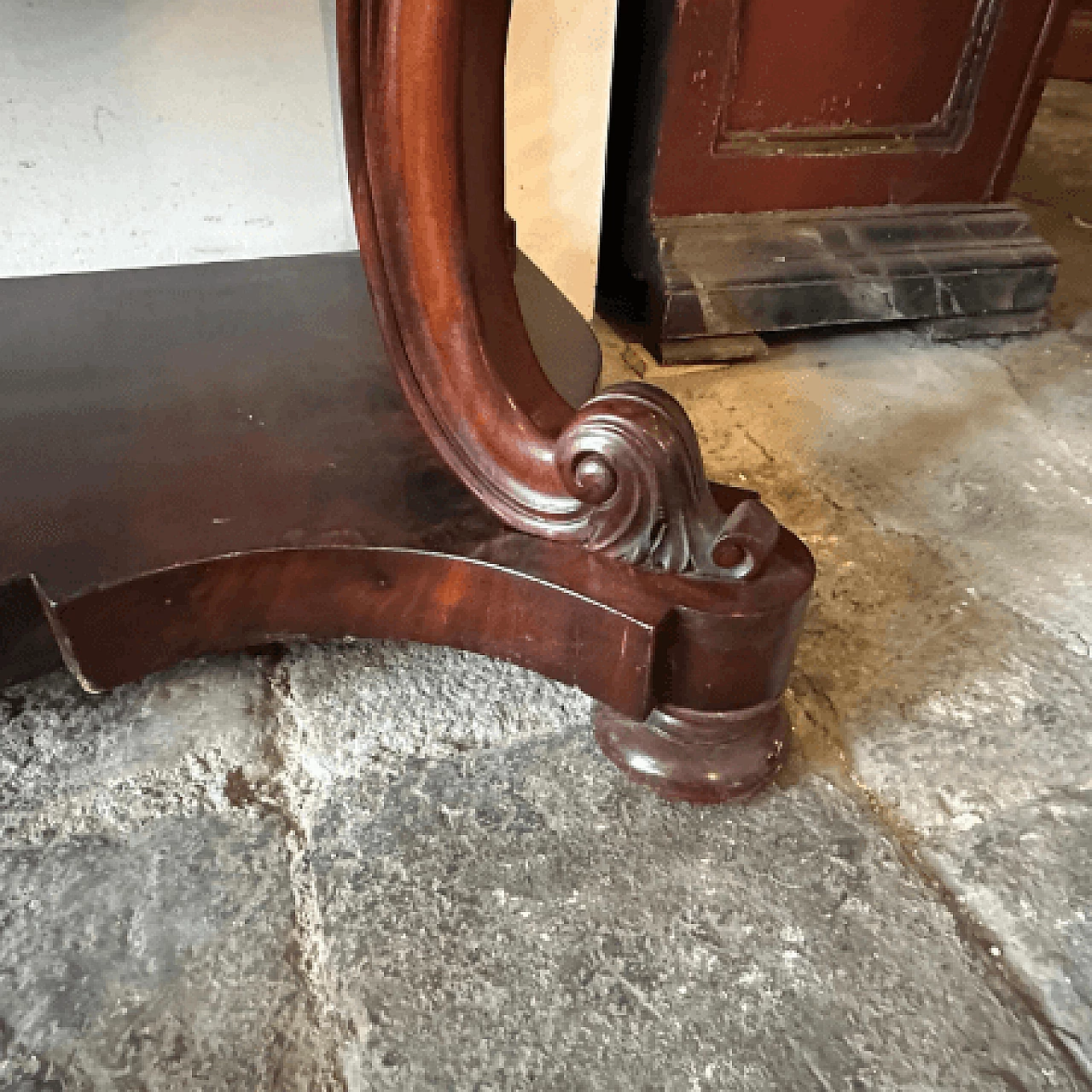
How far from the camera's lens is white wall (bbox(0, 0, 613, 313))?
1048mm

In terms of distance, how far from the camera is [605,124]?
50.9 inches

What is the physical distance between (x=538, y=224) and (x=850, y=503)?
56cm

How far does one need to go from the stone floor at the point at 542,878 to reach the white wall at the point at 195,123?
22.9 inches

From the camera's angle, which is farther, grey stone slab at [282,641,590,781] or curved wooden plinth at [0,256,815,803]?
grey stone slab at [282,641,590,781]

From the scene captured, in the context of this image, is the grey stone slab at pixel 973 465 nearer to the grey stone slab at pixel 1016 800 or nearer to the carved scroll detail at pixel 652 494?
A: the grey stone slab at pixel 1016 800

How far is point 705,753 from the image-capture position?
29.1 inches

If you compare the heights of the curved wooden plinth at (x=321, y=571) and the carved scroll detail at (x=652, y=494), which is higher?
the carved scroll detail at (x=652, y=494)

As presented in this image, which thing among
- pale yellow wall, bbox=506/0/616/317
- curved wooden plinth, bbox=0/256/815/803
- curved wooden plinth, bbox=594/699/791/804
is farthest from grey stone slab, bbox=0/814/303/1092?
pale yellow wall, bbox=506/0/616/317

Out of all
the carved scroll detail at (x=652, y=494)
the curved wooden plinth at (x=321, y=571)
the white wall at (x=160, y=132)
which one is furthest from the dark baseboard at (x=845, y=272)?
the carved scroll detail at (x=652, y=494)

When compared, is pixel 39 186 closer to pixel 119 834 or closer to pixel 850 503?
pixel 119 834

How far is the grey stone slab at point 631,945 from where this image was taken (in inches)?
23.1

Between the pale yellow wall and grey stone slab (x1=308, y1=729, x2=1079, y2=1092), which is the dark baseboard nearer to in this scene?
the pale yellow wall

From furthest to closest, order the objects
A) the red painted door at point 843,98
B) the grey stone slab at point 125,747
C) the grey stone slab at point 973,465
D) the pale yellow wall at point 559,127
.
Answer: the red painted door at point 843,98 < the pale yellow wall at point 559,127 < the grey stone slab at point 973,465 < the grey stone slab at point 125,747

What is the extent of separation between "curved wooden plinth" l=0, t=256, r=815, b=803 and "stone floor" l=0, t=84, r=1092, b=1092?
0.28 feet
